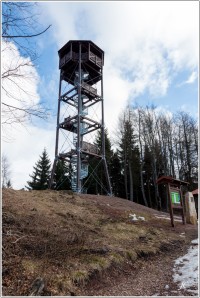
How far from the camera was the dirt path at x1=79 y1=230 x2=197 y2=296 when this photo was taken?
4.79 meters

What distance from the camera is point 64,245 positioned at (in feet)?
19.3

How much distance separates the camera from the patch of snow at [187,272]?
16.4 feet

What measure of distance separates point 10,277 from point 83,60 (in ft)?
62.7

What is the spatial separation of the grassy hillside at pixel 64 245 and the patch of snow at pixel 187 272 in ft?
2.86

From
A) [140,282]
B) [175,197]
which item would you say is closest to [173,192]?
[175,197]

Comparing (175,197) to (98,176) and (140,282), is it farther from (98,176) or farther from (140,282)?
(98,176)

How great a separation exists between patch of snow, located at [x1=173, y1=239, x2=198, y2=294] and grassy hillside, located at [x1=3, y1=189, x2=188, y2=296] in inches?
34.3

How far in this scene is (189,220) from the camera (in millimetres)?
12938

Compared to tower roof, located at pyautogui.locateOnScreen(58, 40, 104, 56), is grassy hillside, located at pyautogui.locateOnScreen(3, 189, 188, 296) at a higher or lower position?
lower

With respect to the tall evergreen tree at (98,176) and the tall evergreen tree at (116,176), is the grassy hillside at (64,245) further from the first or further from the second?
the tall evergreen tree at (116,176)

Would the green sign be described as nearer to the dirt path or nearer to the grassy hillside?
the grassy hillside

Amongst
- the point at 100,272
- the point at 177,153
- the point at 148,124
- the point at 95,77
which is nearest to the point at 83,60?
the point at 95,77

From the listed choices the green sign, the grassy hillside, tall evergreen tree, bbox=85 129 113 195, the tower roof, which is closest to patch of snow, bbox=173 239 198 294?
the grassy hillside

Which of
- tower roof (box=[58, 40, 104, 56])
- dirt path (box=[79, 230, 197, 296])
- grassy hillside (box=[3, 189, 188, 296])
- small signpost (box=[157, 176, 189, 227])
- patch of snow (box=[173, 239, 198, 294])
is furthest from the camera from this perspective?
tower roof (box=[58, 40, 104, 56])
